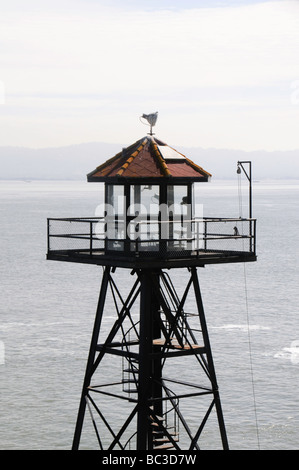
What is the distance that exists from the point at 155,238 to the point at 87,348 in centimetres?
3961

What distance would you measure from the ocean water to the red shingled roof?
1253 centimetres

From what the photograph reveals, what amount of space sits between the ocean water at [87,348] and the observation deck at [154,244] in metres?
11.0

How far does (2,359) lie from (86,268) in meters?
57.7

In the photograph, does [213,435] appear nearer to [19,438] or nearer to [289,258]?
[19,438]

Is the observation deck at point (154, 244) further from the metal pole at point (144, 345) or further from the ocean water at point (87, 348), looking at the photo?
the ocean water at point (87, 348)

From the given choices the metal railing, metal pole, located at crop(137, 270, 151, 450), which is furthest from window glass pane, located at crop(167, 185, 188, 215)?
metal pole, located at crop(137, 270, 151, 450)

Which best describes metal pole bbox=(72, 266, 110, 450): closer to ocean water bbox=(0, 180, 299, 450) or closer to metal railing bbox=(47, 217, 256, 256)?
metal railing bbox=(47, 217, 256, 256)

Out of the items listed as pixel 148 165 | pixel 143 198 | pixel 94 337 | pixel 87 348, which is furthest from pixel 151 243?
pixel 87 348

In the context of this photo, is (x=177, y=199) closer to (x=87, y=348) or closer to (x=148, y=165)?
(x=148, y=165)

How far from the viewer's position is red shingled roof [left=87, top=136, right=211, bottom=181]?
31.8 m

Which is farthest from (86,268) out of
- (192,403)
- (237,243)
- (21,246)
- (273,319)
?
(237,243)

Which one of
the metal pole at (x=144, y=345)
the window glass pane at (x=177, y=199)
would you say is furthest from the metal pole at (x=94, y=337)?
the window glass pane at (x=177, y=199)

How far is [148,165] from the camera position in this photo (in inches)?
1266

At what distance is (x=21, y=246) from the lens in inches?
5669
